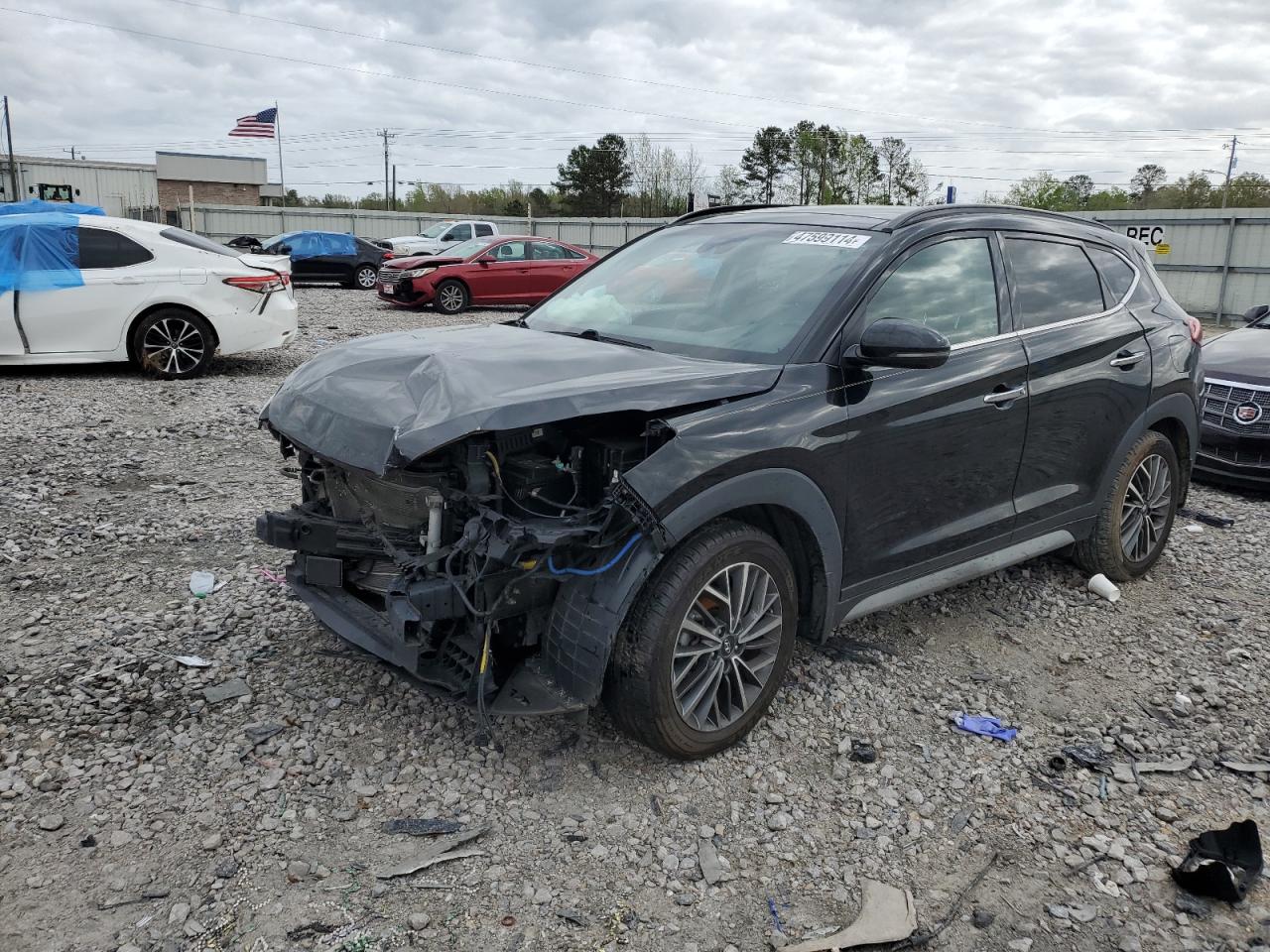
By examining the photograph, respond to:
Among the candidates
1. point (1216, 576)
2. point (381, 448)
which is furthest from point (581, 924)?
point (1216, 576)

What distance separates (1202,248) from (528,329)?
69.9 ft

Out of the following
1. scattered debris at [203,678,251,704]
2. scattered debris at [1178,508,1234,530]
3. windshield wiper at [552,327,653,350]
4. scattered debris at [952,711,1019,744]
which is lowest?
scattered debris at [952,711,1019,744]

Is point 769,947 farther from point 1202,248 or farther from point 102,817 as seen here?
point 1202,248

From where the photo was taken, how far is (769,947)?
8.60 ft

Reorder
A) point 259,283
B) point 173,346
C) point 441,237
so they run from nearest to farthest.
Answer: point 173,346, point 259,283, point 441,237

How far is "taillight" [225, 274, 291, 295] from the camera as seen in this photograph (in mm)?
10172

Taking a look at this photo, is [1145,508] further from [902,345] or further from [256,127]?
[256,127]

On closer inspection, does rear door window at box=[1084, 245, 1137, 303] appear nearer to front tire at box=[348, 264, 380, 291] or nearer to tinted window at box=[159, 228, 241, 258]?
tinted window at box=[159, 228, 241, 258]

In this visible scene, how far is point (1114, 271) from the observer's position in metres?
4.98

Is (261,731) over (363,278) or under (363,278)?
Result: under

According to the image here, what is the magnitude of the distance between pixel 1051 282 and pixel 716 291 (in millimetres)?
1677

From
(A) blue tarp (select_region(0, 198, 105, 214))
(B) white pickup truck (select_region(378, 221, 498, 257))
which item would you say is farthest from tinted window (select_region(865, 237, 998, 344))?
(B) white pickup truck (select_region(378, 221, 498, 257))

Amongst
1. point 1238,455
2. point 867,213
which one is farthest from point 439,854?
point 1238,455

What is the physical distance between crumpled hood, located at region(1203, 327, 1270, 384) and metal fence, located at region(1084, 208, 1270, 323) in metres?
13.1
